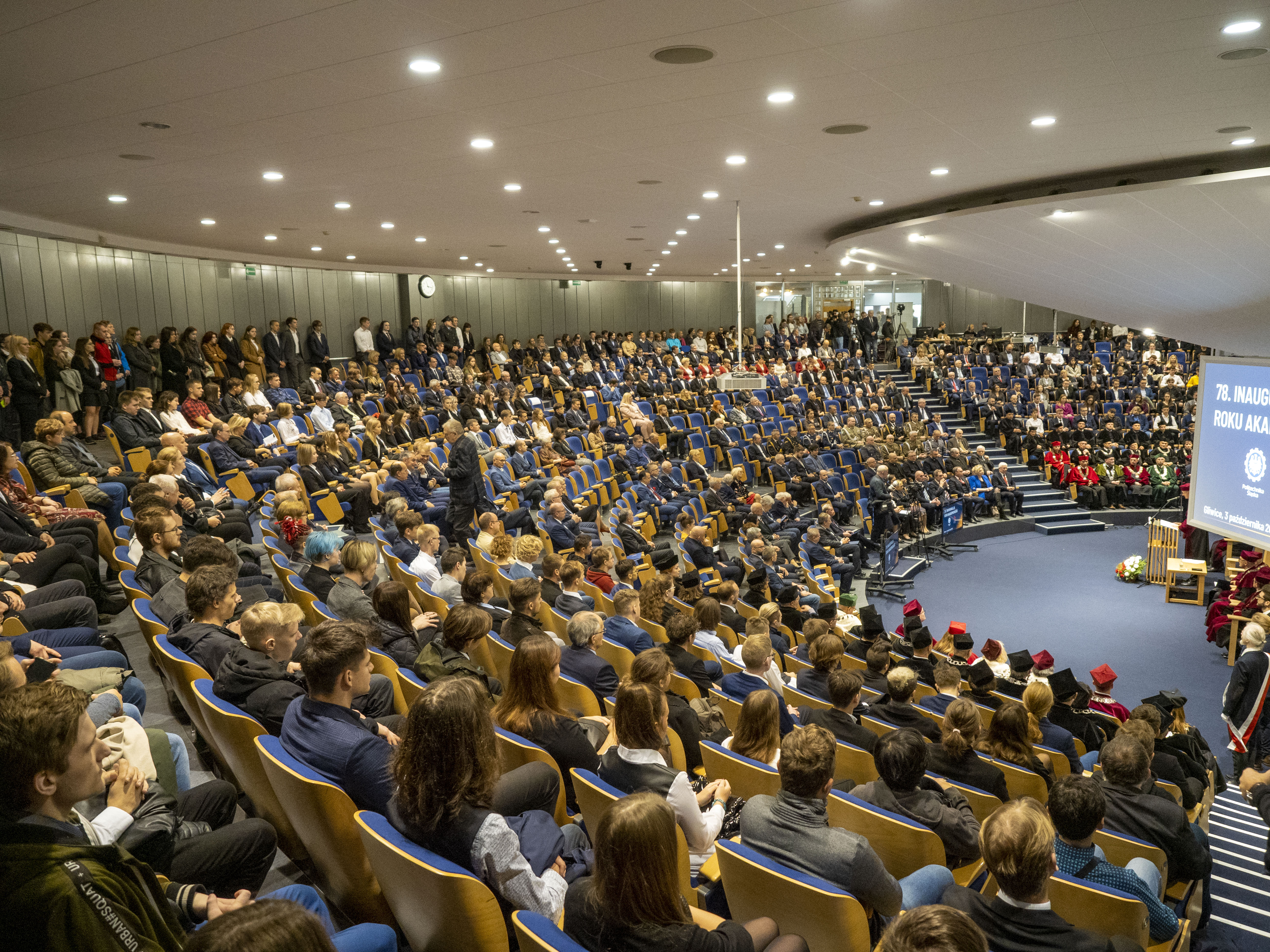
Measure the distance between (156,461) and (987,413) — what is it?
17.9 metres

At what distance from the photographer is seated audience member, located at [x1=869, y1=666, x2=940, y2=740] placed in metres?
4.17

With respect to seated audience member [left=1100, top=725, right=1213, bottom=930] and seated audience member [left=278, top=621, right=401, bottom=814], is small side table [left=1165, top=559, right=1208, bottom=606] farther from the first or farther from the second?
seated audience member [left=278, top=621, right=401, bottom=814]

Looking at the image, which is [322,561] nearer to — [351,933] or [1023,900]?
[351,933]

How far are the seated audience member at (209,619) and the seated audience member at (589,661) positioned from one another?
1472mm

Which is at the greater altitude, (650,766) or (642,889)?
(642,889)

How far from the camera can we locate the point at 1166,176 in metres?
7.59

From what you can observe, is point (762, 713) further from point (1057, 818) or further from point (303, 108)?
point (303, 108)

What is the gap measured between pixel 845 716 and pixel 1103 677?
10.4 feet

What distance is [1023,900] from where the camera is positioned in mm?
2213

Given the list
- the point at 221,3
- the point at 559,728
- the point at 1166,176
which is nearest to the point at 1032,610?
the point at 1166,176

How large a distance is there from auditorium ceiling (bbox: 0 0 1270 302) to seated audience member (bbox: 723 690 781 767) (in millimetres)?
3084

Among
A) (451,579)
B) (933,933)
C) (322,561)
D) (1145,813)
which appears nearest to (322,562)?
(322,561)

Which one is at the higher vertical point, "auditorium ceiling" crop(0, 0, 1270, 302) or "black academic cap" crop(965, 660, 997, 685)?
"auditorium ceiling" crop(0, 0, 1270, 302)

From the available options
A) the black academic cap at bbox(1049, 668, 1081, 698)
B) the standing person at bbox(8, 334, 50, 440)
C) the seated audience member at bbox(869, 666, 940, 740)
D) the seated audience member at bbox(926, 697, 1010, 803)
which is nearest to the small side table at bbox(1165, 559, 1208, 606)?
the black academic cap at bbox(1049, 668, 1081, 698)
